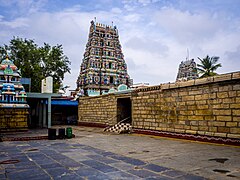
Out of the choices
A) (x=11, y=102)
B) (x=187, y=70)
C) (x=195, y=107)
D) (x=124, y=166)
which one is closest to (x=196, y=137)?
(x=195, y=107)

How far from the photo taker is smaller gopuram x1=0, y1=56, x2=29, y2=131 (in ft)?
46.0

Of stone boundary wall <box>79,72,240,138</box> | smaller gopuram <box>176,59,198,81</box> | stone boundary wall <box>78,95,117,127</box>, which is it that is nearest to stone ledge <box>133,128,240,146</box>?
stone boundary wall <box>79,72,240,138</box>

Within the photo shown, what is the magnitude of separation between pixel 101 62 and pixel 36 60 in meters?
7.83

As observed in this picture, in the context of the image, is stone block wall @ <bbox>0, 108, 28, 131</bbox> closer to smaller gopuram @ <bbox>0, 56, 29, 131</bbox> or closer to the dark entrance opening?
smaller gopuram @ <bbox>0, 56, 29, 131</bbox>

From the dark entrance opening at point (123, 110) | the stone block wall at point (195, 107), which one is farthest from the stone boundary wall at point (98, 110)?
the stone block wall at point (195, 107)

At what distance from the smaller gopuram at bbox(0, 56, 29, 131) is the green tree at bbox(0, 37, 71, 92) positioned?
35.7 ft

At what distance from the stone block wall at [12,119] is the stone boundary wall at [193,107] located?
6.80 meters

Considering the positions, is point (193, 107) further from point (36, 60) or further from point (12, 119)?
point (36, 60)

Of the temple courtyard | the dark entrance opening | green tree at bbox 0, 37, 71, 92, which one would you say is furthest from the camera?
green tree at bbox 0, 37, 71, 92

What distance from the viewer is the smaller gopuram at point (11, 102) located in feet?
46.0

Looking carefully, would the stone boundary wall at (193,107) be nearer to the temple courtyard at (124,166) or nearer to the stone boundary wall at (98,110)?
the temple courtyard at (124,166)

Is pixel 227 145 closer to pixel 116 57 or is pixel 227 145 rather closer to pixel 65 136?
pixel 65 136

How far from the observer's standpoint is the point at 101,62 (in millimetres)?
30094

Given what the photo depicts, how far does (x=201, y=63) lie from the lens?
25.2 metres
